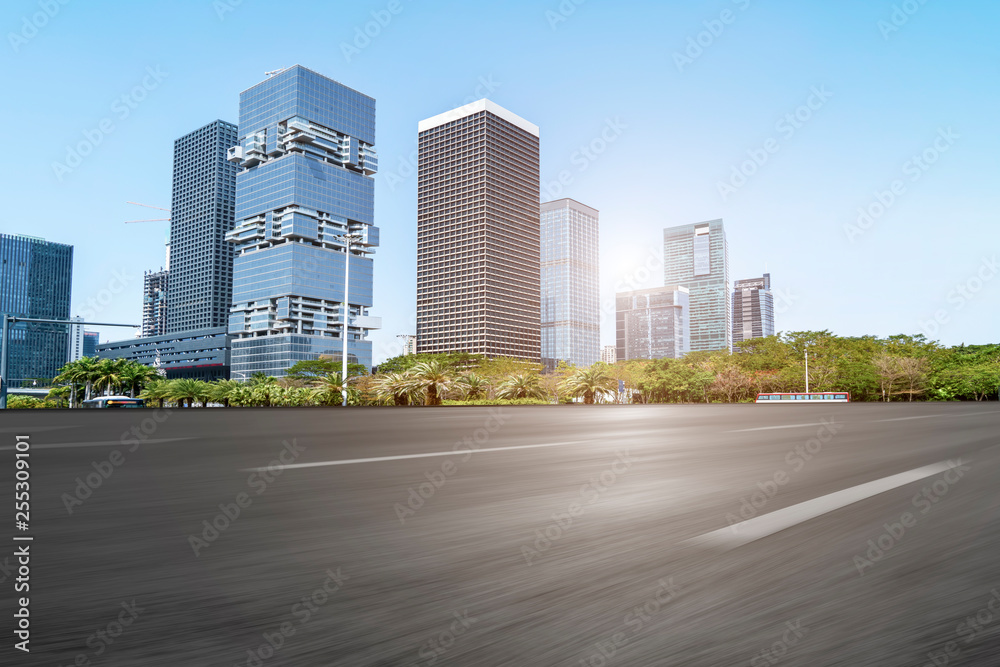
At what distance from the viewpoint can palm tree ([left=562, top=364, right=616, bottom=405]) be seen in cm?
3159

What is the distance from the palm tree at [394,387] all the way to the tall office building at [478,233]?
123 metres

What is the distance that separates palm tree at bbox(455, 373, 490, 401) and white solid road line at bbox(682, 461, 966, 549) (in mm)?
22111

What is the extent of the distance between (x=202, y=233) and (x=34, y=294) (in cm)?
5510

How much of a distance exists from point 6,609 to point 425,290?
16392cm

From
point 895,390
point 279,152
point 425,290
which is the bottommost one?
point 895,390

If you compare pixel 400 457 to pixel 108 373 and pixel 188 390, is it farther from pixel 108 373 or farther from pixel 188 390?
pixel 108 373

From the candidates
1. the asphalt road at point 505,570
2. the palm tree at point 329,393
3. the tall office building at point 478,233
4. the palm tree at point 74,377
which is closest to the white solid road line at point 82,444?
the asphalt road at point 505,570

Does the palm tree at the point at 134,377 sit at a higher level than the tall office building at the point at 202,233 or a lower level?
lower

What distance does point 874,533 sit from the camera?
2.02m

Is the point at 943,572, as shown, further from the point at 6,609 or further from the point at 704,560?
the point at 6,609

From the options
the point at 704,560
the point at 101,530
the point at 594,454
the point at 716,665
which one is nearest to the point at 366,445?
Result: the point at 594,454

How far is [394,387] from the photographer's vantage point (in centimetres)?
2412

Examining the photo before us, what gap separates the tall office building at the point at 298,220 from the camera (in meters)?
130

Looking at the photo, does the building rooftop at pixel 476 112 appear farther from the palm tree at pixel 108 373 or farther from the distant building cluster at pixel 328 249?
the palm tree at pixel 108 373
